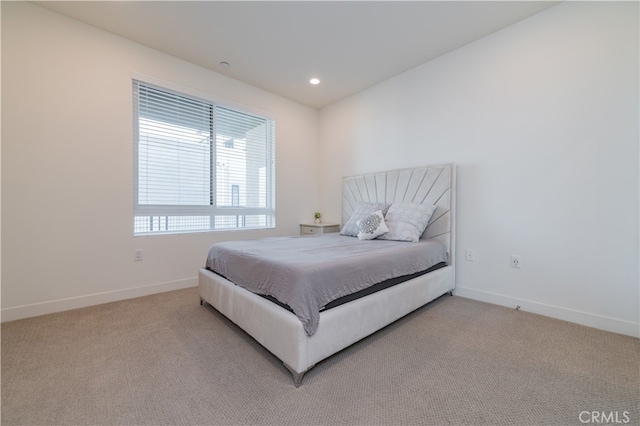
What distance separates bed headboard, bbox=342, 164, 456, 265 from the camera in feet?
9.37

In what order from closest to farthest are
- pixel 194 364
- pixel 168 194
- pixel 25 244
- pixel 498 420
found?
pixel 498 420 < pixel 194 364 < pixel 25 244 < pixel 168 194

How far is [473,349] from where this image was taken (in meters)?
1.78

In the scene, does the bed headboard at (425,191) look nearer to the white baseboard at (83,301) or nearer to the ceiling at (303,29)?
the ceiling at (303,29)

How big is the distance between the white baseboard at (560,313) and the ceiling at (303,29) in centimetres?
266

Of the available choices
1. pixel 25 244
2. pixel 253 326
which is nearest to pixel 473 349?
pixel 253 326

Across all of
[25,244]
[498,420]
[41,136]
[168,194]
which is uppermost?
[41,136]

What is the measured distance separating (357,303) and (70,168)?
114 inches

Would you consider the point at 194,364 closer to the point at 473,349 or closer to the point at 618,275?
the point at 473,349

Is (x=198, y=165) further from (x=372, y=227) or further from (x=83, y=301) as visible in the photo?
(x=372, y=227)

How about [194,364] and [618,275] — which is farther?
[618,275]


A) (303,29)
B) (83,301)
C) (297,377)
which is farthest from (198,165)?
(297,377)

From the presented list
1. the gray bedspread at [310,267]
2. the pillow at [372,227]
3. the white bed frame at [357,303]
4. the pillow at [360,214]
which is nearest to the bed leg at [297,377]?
the white bed frame at [357,303]

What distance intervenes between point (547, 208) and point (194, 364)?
3.08 meters

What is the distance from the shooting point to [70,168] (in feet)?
8.04
